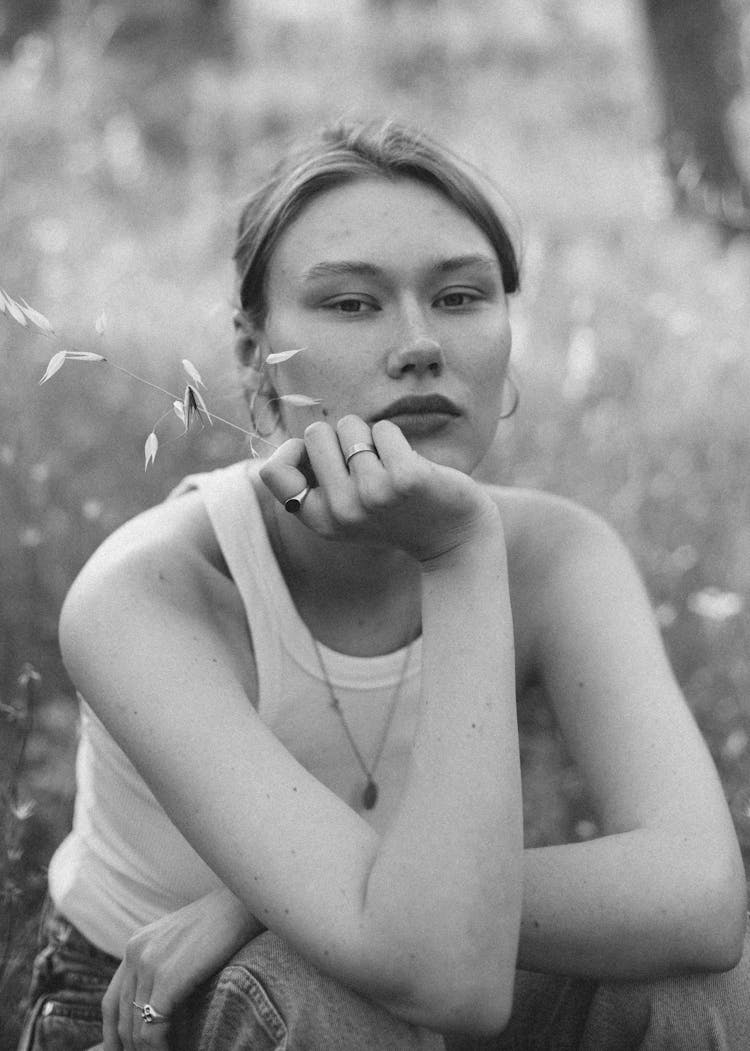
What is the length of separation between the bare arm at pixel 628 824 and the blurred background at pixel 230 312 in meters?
0.53

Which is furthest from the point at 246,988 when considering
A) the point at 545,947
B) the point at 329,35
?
the point at 329,35

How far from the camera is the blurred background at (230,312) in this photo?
10.1ft

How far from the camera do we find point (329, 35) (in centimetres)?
1114

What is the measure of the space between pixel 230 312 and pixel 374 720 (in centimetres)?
98

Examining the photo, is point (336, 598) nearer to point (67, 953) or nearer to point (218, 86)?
point (67, 953)

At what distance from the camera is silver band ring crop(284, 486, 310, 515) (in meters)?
1.84

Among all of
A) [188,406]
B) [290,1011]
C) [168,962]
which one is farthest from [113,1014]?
[188,406]

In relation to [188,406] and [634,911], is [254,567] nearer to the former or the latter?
[188,406]

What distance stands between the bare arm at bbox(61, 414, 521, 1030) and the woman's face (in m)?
0.24

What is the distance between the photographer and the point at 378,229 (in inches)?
83.2

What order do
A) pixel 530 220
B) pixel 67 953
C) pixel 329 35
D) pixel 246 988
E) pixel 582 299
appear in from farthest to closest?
1. pixel 329 35
2. pixel 530 220
3. pixel 582 299
4. pixel 67 953
5. pixel 246 988

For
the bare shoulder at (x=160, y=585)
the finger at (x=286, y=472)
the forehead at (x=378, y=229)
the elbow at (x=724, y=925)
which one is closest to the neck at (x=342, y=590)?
the bare shoulder at (x=160, y=585)

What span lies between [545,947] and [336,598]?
75 centimetres

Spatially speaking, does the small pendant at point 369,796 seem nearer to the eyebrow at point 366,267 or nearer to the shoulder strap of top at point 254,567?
the shoulder strap of top at point 254,567
